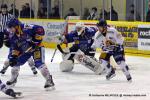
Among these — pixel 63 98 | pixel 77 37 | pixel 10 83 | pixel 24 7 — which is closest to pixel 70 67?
pixel 77 37

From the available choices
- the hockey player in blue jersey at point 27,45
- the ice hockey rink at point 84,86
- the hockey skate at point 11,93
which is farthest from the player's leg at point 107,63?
the hockey skate at point 11,93

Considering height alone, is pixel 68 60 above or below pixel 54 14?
below

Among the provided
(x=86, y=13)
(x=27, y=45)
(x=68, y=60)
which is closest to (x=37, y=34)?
(x=27, y=45)

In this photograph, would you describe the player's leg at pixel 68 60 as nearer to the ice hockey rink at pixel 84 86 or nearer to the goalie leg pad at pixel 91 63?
the ice hockey rink at pixel 84 86

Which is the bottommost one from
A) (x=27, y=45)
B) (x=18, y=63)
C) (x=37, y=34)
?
(x=18, y=63)

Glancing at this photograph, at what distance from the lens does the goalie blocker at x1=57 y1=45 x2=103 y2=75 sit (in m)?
10.5

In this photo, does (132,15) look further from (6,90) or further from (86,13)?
(6,90)

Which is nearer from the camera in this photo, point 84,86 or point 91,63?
point 84,86

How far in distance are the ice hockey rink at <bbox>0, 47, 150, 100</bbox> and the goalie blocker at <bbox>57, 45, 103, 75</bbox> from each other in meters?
0.13

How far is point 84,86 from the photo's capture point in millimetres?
8734

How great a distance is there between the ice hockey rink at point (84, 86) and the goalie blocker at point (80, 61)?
0.44ft

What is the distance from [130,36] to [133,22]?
404 mm

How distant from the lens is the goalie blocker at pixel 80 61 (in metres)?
10.5

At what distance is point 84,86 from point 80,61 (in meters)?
1.91
